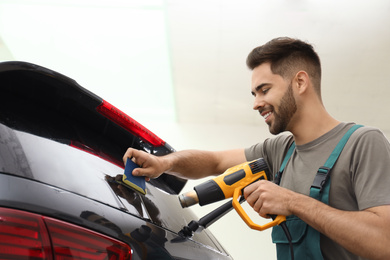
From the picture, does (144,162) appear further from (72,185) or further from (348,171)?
(348,171)

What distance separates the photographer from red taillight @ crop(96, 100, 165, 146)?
1.05m

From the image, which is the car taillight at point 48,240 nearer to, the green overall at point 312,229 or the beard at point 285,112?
the green overall at point 312,229

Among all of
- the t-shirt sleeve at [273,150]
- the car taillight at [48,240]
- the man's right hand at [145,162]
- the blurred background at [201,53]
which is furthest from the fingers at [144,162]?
the blurred background at [201,53]

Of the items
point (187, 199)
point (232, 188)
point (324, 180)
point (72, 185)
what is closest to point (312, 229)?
point (324, 180)

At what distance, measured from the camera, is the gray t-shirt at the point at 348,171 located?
1077 millimetres

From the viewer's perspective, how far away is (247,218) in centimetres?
117

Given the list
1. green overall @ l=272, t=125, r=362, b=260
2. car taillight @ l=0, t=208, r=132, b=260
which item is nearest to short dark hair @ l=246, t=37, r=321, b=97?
green overall @ l=272, t=125, r=362, b=260

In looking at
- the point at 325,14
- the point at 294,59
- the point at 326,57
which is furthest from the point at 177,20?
the point at 294,59

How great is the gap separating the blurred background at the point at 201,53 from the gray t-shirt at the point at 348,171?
291 cm

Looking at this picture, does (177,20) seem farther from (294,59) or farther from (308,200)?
(308,200)

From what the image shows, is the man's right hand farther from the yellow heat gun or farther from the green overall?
the green overall

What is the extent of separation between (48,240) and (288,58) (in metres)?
1.16

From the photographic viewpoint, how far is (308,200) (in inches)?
42.9

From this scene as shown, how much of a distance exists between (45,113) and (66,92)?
73 millimetres
